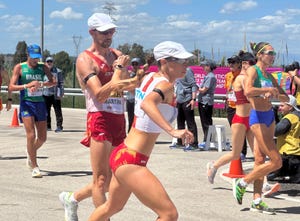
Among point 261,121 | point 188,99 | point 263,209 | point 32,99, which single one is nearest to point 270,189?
point 263,209

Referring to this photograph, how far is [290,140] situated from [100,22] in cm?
401

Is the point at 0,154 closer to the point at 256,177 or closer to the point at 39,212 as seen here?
the point at 39,212

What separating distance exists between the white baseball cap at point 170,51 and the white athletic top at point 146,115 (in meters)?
0.18

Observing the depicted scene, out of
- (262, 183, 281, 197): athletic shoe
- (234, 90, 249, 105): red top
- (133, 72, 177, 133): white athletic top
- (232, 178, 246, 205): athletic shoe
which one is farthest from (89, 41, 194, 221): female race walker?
(234, 90, 249, 105): red top

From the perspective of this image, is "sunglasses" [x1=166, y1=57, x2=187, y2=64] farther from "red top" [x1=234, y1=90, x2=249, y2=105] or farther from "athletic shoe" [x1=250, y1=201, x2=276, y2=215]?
"red top" [x1=234, y1=90, x2=249, y2=105]

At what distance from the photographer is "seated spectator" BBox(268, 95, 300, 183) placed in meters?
8.72

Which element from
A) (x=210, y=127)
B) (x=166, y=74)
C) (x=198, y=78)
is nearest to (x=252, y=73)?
(x=166, y=74)

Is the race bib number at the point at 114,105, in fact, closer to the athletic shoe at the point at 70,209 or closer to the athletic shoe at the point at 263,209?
the athletic shoe at the point at 70,209

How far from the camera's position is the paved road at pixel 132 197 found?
7141 millimetres

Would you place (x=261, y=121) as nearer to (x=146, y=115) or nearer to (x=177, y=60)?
(x=177, y=60)

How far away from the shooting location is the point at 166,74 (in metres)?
4.87

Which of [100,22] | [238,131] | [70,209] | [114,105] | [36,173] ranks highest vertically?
[100,22]

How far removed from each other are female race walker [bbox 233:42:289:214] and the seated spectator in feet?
4.07

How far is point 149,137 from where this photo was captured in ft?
15.8
